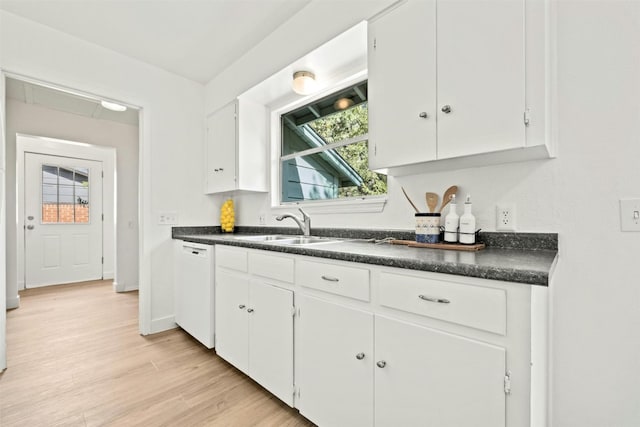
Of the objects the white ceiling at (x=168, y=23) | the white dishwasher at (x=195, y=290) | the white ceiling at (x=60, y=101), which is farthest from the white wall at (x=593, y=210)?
the white ceiling at (x=60, y=101)

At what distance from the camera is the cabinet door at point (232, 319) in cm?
175

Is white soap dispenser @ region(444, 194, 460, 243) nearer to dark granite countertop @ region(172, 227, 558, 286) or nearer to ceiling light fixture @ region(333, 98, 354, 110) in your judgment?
dark granite countertop @ region(172, 227, 558, 286)

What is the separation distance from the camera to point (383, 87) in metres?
1.45

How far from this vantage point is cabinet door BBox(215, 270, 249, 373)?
69.1 inches

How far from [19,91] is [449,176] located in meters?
4.44

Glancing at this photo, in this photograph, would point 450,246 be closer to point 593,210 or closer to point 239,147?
point 593,210

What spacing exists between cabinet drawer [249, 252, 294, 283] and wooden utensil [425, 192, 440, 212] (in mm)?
772

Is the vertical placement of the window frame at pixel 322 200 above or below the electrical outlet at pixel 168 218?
above

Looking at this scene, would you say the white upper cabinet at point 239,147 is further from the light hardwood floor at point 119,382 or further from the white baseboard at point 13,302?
the white baseboard at point 13,302

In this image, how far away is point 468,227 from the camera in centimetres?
130

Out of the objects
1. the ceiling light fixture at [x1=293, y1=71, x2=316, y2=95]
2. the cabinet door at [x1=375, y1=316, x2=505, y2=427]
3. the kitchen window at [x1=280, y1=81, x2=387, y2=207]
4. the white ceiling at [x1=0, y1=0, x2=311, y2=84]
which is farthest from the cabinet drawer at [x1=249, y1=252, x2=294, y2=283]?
the white ceiling at [x1=0, y1=0, x2=311, y2=84]

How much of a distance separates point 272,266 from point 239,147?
137cm

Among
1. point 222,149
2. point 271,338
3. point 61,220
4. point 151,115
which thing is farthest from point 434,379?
point 61,220

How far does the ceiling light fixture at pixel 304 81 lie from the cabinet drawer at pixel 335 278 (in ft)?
4.65
